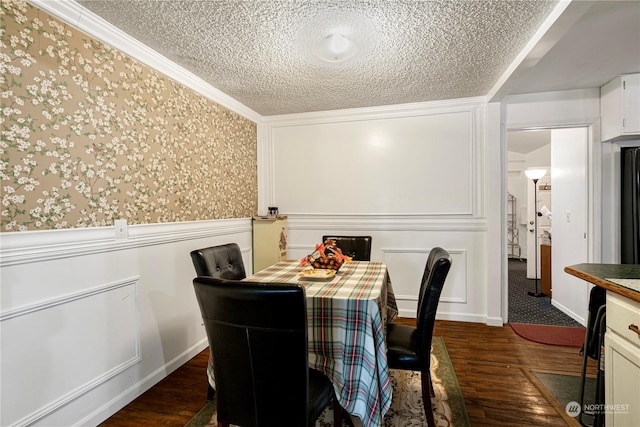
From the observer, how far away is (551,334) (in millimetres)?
2846

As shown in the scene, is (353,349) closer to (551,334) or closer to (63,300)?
(63,300)

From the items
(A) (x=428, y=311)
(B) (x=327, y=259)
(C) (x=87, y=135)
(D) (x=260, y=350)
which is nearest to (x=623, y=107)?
(A) (x=428, y=311)

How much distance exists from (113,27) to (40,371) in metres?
1.99

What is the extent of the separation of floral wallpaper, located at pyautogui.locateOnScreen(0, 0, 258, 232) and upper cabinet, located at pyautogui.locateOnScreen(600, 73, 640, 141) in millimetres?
3736

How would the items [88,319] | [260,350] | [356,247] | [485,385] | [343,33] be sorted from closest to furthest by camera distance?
[260,350]
[88,319]
[343,33]
[485,385]
[356,247]

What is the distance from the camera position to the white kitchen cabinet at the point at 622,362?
1.21m

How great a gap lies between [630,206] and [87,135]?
4.37 meters

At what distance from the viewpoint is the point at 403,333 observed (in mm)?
1814

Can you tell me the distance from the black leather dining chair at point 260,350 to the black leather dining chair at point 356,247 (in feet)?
5.57

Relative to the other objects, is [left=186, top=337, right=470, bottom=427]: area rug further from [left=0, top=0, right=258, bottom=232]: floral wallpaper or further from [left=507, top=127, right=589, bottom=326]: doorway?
[left=507, top=127, right=589, bottom=326]: doorway

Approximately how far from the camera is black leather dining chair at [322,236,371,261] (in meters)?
2.81

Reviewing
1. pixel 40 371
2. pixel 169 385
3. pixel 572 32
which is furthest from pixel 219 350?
pixel 572 32

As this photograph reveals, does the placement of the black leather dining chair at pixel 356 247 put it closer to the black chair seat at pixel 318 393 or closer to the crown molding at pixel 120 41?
the black chair seat at pixel 318 393

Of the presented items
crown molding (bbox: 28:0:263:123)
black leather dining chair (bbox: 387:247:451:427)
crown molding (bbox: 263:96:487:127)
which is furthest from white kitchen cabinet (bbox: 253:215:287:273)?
black leather dining chair (bbox: 387:247:451:427)
